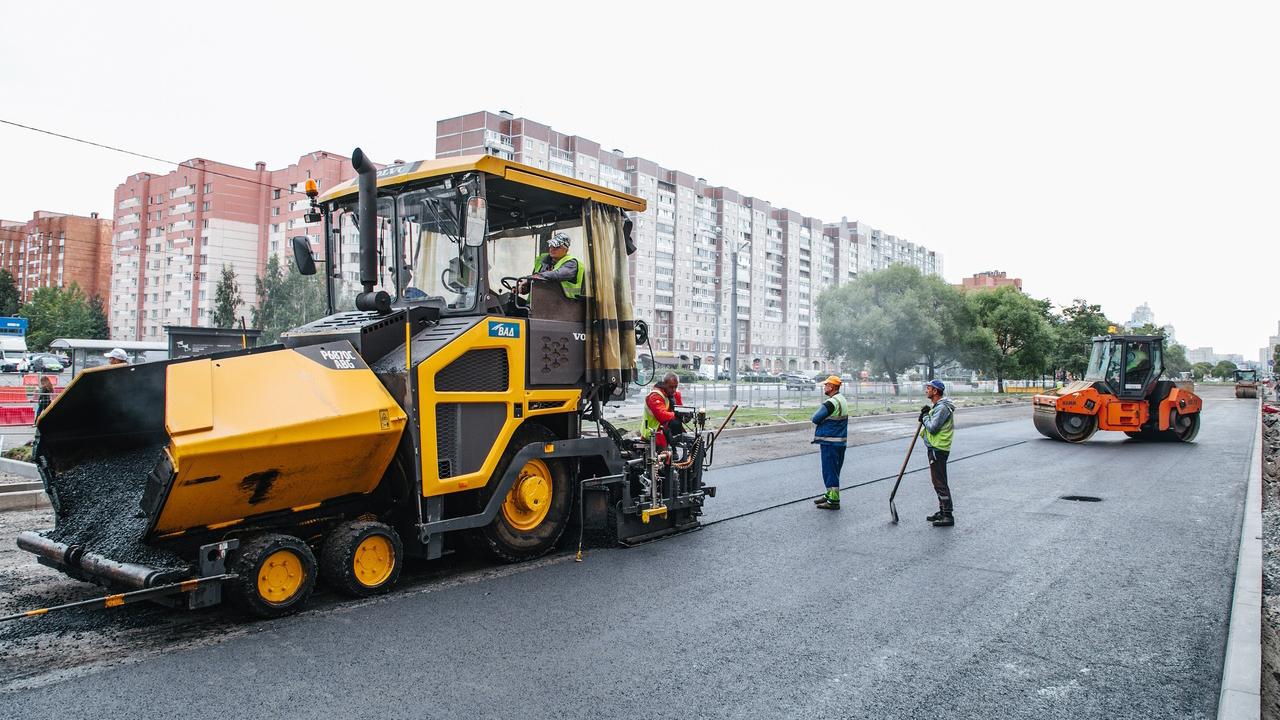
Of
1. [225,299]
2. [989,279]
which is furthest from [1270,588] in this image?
[989,279]

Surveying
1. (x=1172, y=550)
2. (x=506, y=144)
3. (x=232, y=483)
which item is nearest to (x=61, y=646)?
(x=232, y=483)

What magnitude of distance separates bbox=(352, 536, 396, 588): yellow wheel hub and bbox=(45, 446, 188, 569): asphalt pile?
4.17 feet

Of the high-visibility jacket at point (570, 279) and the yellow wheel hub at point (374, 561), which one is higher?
the high-visibility jacket at point (570, 279)

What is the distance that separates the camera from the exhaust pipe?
16.9 feet

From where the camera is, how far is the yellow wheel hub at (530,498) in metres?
6.40

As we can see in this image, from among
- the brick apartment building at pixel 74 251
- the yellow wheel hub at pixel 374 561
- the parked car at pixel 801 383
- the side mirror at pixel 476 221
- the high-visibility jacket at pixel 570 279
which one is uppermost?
the brick apartment building at pixel 74 251

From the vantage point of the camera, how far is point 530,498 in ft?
21.3

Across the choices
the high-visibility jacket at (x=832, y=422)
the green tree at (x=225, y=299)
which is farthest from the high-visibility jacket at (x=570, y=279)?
the green tree at (x=225, y=299)

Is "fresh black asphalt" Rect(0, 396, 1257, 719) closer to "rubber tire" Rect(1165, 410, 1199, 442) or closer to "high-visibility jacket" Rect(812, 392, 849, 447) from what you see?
"high-visibility jacket" Rect(812, 392, 849, 447)

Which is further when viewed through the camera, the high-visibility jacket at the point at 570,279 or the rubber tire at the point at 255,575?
→ the high-visibility jacket at the point at 570,279

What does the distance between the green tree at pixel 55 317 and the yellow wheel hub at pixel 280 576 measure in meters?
72.7

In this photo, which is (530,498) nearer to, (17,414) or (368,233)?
(368,233)

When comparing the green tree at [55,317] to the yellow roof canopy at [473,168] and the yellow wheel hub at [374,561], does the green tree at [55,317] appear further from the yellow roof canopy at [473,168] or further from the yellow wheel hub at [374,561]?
the yellow wheel hub at [374,561]

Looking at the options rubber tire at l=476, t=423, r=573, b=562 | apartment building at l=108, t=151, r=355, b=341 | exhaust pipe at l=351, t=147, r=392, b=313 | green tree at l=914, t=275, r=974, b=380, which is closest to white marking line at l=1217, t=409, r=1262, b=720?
rubber tire at l=476, t=423, r=573, b=562
